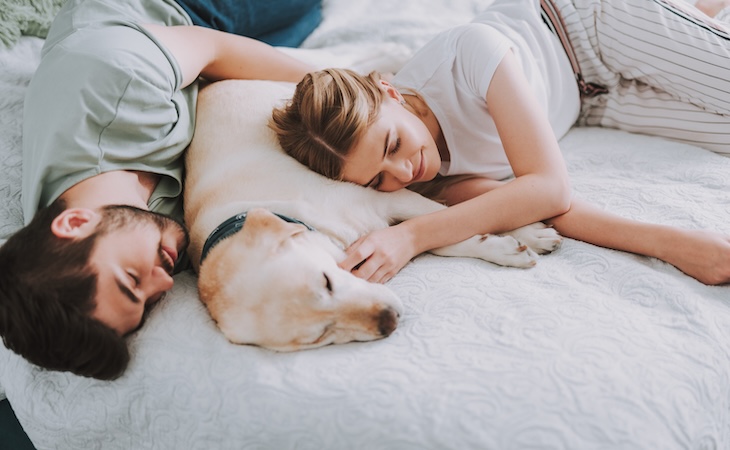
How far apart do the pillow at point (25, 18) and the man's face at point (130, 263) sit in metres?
0.96

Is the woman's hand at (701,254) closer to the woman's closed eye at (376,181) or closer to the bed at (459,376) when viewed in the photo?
the bed at (459,376)

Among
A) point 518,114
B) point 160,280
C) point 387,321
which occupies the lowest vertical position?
point 160,280

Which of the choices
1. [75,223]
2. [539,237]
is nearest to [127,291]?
[75,223]

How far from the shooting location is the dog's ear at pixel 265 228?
114cm

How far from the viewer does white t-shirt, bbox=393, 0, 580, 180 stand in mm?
1615

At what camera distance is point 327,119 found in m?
1.42

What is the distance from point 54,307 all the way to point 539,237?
3.39 ft

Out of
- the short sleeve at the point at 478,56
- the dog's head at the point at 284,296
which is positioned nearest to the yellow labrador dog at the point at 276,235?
the dog's head at the point at 284,296

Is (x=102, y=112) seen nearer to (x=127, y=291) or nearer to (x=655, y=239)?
(x=127, y=291)

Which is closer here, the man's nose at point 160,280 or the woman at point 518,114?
the man's nose at point 160,280

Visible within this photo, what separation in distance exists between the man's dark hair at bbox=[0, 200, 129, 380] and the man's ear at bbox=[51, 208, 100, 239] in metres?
0.01

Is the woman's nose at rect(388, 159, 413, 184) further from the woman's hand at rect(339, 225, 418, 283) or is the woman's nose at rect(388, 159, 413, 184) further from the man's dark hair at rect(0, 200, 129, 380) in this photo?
the man's dark hair at rect(0, 200, 129, 380)

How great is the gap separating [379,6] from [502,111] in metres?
1.04

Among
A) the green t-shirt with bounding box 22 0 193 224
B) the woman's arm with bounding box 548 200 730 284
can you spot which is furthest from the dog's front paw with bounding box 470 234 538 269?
the green t-shirt with bounding box 22 0 193 224
